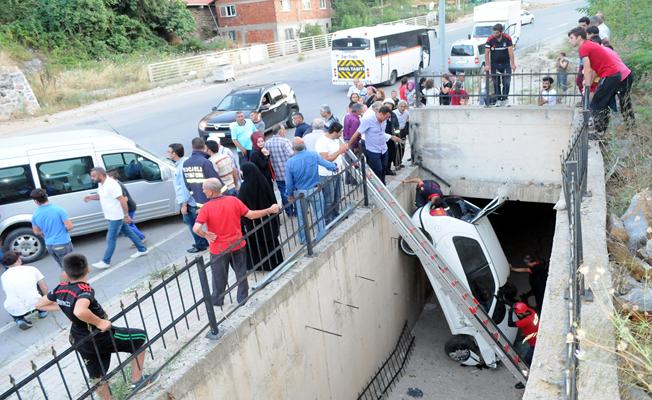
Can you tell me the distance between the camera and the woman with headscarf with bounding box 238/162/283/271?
20.5ft

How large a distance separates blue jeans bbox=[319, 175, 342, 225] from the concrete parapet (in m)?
3.13

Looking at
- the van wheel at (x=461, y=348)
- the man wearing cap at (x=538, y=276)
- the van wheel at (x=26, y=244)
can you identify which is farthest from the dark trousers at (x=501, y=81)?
the van wheel at (x=26, y=244)

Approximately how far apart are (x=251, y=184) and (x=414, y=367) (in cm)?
518

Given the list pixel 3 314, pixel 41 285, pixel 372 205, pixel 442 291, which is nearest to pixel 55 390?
pixel 41 285

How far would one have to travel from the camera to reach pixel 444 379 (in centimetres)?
908

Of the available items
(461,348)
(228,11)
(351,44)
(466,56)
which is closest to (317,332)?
(461,348)

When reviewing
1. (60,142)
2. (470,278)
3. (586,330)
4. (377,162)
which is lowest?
(470,278)

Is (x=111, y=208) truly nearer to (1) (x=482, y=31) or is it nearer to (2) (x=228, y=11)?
(1) (x=482, y=31)

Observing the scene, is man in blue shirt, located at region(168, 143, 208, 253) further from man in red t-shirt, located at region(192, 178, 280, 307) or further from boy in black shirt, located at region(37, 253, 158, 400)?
boy in black shirt, located at region(37, 253, 158, 400)

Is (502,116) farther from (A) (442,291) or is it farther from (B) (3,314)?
(B) (3,314)

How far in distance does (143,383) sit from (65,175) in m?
5.28

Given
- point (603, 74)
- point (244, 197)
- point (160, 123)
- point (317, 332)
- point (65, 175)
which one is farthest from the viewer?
point (160, 123)

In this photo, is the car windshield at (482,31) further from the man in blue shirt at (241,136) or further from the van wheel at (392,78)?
the man in blue shirt at (241,136)

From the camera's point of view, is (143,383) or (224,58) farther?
(224,58)
